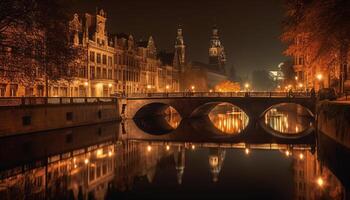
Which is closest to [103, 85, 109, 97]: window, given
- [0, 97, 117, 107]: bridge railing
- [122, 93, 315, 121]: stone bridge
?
[122, 93, 315, 121]: stone bridge

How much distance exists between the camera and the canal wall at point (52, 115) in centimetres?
4000

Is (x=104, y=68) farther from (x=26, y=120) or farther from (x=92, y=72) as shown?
(x=26, y=120)

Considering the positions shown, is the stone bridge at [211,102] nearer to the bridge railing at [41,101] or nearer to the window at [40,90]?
the bridge railing at [41,101]

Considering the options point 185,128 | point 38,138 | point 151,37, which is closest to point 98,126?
point 185,128

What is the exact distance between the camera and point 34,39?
114 feet

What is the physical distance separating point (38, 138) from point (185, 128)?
22032 mm

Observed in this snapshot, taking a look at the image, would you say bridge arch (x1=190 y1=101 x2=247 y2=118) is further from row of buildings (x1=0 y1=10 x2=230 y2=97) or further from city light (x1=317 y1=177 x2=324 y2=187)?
city light (x1=317 y1=177 x2=324 y2=187)

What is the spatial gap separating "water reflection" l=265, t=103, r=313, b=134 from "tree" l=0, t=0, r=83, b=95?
29.4 metres

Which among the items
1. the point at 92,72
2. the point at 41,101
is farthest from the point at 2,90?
the point at 92,72

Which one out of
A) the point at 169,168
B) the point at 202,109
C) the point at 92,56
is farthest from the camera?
the point at 202,109

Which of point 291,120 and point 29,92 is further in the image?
point 291,120

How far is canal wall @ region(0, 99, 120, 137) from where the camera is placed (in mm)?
40000

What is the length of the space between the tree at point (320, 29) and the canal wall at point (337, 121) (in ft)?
13.6

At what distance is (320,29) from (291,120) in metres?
41.6
